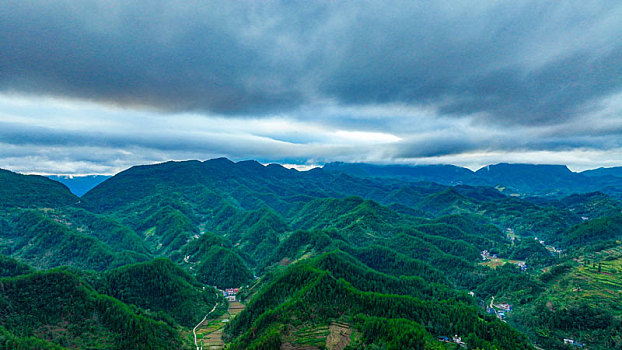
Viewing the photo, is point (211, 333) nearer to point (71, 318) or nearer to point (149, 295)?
point (149, 295)

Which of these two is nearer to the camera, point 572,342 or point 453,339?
point 453,339

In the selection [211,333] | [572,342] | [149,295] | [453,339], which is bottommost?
[211,333]

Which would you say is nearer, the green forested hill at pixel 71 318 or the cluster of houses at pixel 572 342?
the green forested hill at pixel 71 318

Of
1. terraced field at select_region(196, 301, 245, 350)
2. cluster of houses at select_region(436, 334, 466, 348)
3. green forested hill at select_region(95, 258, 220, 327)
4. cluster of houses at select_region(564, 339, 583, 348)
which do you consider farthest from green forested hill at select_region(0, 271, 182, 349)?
cluster of houses at select_region(564, 339, 583, 348)

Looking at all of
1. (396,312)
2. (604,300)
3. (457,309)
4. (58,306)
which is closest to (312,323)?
(396,312)

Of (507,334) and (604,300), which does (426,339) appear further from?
(604,300)

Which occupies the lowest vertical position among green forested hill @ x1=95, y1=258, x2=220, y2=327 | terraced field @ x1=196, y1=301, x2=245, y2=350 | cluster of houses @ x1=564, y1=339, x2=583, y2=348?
terraced field @ x1=196, y1=301, x2=245, y2=350

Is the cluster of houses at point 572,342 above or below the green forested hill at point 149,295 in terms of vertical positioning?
below

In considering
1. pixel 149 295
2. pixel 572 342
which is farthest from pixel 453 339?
pixel 149 295

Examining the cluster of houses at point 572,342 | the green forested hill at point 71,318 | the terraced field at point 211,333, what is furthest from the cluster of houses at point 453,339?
the green forested hill at point 71,318

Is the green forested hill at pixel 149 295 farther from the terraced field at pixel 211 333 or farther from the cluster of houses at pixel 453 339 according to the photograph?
the cluster of houses at pixel 453 339

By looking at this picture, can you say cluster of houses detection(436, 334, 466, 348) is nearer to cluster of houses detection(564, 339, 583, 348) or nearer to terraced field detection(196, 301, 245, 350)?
cluster of houses detection(564, 339, 583, 348)

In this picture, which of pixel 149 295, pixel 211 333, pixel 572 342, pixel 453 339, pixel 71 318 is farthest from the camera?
pixel 149 295
